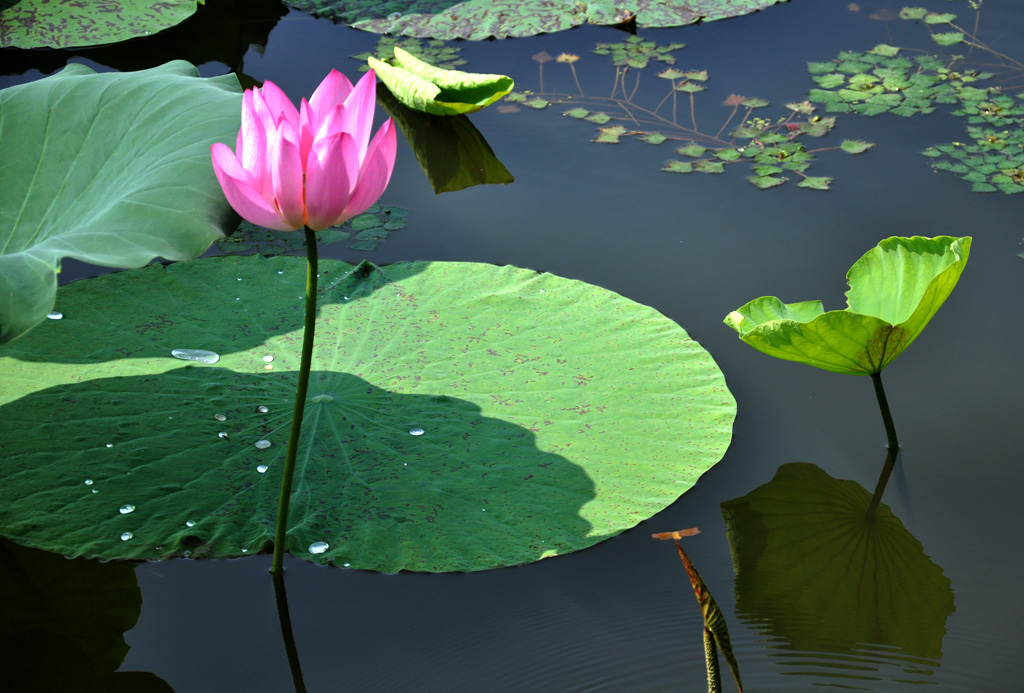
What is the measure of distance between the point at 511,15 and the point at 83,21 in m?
1.50

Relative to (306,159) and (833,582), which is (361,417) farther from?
(833,582)

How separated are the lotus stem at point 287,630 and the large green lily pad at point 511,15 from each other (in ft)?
7.56

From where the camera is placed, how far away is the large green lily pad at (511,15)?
310cm

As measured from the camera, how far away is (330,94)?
41.0 inches

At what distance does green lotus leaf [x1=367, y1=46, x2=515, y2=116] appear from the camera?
2.55 metres

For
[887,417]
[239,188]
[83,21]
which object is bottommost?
[83,21]

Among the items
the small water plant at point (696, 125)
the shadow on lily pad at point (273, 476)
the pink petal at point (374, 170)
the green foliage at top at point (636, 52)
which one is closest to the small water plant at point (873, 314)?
the shadow on lily pad at point (273, 476)

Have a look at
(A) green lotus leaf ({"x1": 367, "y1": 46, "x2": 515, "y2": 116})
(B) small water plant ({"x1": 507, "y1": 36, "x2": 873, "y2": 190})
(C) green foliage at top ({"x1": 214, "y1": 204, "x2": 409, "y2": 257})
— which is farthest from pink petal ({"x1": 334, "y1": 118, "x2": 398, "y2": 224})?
(A) green lotus leaf ({"x1": 367, "y1": 46, "x2": 515, "y2": 116})

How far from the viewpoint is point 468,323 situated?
1.69 meters

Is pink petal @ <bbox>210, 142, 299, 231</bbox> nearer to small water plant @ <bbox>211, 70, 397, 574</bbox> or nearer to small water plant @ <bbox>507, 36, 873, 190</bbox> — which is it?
small water plant @ <bbox>211, 70, 397, 574</bbox>

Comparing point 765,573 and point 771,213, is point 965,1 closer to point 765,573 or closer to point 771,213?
point 771,213

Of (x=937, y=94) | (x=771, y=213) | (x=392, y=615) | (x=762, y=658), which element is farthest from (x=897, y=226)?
(x=392, y=615)

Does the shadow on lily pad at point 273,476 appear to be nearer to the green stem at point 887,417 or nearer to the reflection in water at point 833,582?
the reflection in water at point 833,582

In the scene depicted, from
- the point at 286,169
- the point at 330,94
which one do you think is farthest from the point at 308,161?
the point at 330,94
